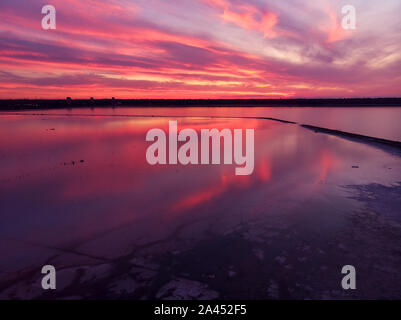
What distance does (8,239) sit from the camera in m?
5.01

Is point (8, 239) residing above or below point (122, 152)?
below

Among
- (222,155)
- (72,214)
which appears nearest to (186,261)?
(72,214)

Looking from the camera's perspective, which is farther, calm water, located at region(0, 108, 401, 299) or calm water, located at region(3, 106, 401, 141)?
calm water, located at region(3, 106, 401, 141)

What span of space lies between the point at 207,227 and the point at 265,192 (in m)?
3.04

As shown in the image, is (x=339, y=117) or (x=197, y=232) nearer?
(x=197, y=232)

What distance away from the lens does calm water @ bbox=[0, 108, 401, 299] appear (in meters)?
3.79

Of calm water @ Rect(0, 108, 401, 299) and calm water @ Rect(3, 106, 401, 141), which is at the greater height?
calm water @ Rect(3, 106, 401, 141)

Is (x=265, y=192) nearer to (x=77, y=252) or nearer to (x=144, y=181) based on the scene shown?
(x=144, y=181)

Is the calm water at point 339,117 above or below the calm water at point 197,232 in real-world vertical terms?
above

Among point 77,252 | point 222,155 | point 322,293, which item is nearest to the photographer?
point 322,293

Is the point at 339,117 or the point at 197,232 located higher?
the point at 339,117

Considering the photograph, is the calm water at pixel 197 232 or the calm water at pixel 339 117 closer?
the calm water at pixel 197 232

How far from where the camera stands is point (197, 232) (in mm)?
5383

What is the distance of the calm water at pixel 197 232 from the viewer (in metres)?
3.79
